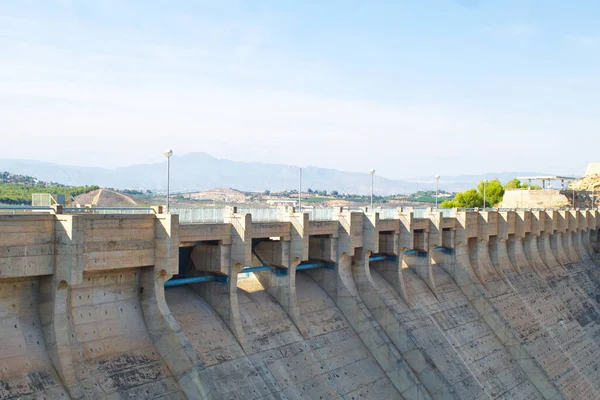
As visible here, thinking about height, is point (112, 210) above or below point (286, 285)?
above

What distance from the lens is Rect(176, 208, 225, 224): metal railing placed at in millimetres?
27953

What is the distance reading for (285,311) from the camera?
32.4 meters

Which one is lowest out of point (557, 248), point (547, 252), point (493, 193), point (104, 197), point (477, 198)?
point (547, 252)

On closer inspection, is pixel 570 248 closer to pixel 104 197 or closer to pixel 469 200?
pixel 469 200

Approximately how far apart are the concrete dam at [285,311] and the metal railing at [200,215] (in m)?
0.34

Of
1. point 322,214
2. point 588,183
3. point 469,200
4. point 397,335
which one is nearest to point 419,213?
point 322,214

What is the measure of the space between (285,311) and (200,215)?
7.15 meters

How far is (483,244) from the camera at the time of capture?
170 ft

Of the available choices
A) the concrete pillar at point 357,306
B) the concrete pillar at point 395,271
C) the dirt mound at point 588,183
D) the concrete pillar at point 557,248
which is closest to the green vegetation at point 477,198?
the dirt mound at point 588,183

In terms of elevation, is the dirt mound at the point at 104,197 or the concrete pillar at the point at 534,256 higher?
the dirt mound at the point at 104,197

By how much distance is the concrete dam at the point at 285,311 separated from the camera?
21.8 meters

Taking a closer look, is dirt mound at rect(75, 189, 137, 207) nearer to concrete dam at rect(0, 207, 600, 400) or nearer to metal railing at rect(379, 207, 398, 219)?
metal railing at rect(379, 207, 398, 219)

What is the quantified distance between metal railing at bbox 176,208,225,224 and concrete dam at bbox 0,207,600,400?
0.34 m

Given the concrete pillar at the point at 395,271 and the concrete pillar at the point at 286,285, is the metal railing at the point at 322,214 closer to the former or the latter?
the concrete pillar at the point at 286,285
